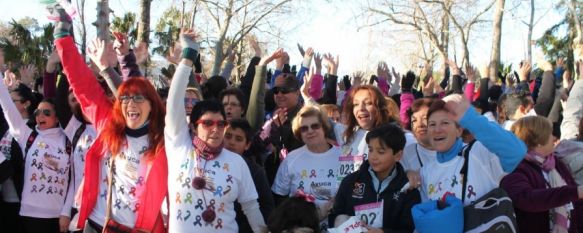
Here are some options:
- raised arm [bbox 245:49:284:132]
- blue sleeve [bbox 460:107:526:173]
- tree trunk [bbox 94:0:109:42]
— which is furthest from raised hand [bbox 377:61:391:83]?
blue sleeve [bbox 460:107:526:173]

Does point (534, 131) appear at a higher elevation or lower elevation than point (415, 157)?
higher

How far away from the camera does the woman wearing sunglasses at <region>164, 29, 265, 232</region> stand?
3969mm

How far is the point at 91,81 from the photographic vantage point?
4336 mm

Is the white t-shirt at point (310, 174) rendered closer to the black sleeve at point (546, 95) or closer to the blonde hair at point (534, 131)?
the blonde hair at point (534, 131)

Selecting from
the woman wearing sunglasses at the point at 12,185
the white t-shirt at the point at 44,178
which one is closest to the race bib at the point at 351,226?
the white t-shirt at the point at 44,178

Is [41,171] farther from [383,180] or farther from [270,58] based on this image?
[383,180]

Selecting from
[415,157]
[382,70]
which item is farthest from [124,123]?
[382,70]

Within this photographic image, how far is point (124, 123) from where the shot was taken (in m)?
4.23

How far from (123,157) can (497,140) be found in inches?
96.4

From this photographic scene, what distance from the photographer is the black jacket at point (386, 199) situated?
13.1 feet

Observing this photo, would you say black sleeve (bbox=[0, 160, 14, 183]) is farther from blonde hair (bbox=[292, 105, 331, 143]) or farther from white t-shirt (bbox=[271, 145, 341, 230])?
blonde hair (bbox=[292, 105, 331, 143])

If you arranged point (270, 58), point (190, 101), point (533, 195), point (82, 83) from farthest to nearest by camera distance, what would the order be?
point (270, 58) < point (190, 101) < point (82, 83) < point (533, 195)

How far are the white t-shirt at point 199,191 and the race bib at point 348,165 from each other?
0.97 m

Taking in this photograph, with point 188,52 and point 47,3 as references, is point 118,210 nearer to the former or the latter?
point 188,52
